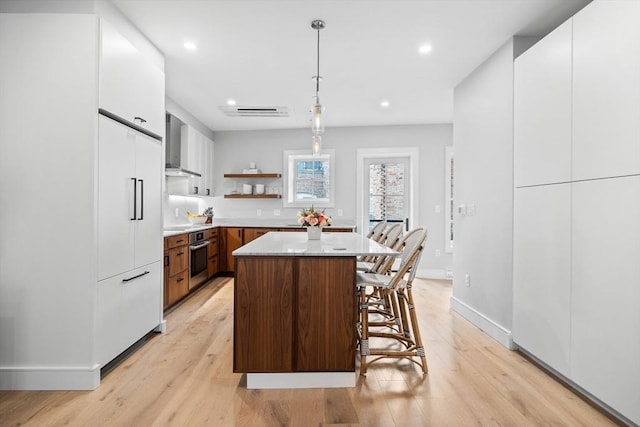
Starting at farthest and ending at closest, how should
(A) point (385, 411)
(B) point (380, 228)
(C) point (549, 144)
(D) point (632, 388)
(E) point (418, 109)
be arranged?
(E) point (418, 109)
(B) point (380, 228)
(C) point (549, 144)
(A) point (385, 411)
(D) point (632, 388)

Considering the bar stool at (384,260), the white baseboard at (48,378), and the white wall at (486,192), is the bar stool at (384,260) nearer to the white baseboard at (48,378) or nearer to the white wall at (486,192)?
the white wall at (486,192)

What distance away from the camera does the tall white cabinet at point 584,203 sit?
1878 mm

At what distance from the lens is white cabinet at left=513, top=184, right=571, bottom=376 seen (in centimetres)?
235

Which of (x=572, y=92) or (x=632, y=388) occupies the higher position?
(x=572, y=92)

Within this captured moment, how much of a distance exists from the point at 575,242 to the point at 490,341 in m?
1.30

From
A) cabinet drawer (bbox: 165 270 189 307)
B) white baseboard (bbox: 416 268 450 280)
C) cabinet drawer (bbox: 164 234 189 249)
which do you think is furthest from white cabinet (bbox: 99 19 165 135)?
white baseboard (bbox: 416 268 450 280)

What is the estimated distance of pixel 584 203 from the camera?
2.19 metres

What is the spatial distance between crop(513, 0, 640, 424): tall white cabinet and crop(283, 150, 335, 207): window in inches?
150

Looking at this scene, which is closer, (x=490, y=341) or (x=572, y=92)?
(x=572, y=92)

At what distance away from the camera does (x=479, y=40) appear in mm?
3143

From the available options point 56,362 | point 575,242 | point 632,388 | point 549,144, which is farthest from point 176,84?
point 632,388

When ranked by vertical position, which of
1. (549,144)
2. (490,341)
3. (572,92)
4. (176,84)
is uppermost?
(176,84)

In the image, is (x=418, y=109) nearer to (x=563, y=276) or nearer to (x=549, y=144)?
(x=549, y=144)

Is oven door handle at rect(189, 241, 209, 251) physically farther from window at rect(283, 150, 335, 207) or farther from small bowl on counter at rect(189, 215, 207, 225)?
window at rect(283, 150, 335, 207)
